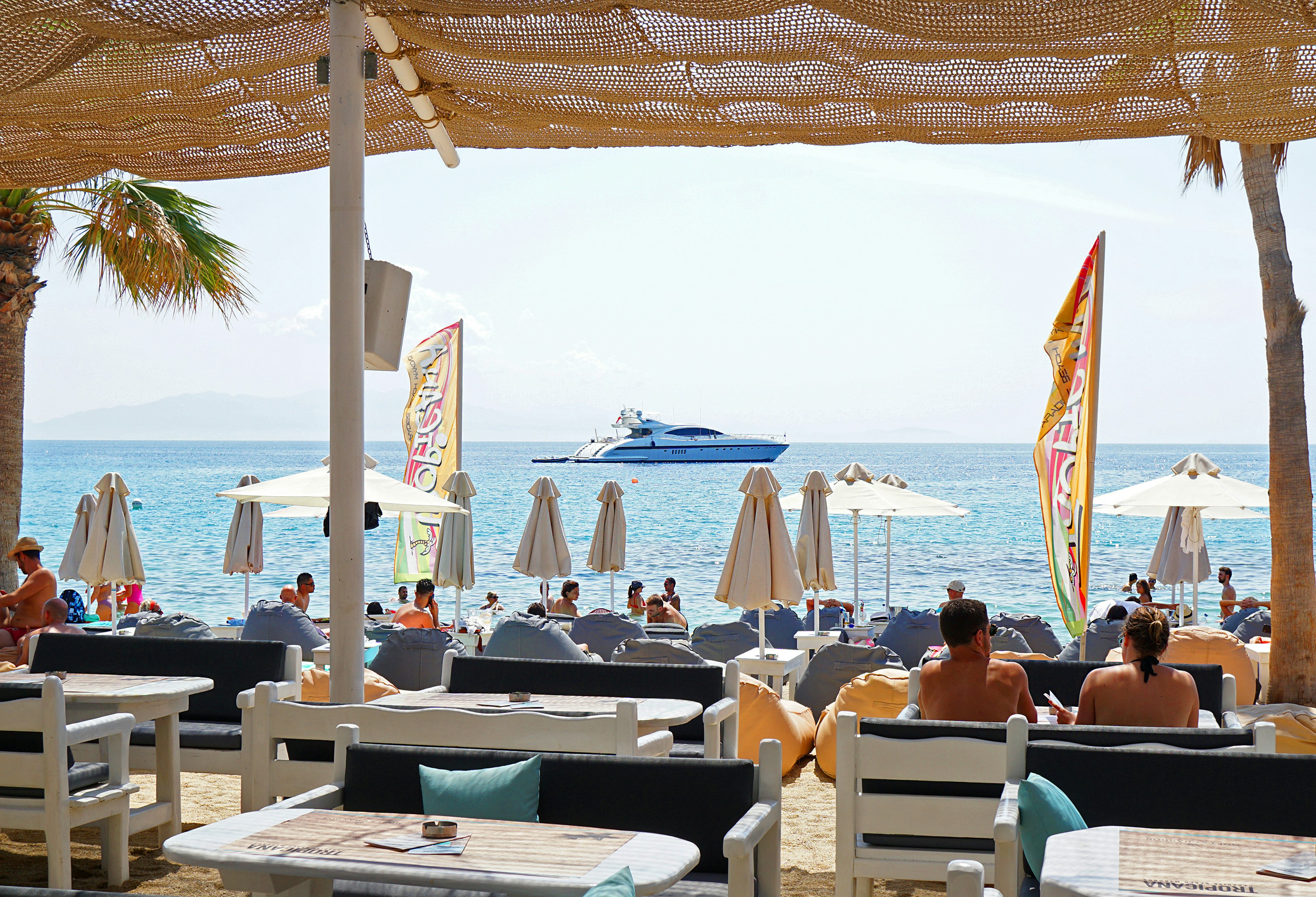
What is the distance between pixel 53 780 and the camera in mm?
3496

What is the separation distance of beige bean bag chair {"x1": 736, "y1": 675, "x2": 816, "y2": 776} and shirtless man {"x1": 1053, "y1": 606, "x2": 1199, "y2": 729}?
2063 millimetres

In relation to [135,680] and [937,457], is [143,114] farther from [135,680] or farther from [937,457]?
[937,457]

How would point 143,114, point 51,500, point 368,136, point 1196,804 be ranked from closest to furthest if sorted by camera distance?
point 1196,804
point 143,114
point 368,136
point 51,500

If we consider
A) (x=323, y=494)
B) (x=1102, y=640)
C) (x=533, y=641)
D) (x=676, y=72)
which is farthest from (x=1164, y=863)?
(x=323, y=494)

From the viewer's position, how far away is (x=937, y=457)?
114375mm

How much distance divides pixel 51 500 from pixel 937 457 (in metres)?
82.2

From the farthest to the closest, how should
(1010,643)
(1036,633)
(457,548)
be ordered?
(457,548), (1036,633), (1010,643)

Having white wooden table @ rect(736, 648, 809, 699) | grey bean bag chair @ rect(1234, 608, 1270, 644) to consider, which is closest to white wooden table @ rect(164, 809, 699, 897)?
white wooden table @ rect(736, 648, 809, 699)

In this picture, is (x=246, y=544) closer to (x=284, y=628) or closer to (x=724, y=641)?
(x=284, y=628)

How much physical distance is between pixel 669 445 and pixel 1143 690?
3267 inches

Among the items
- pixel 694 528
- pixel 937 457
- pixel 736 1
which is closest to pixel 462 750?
pixel 736 1

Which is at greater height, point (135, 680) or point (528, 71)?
point (528, 71)

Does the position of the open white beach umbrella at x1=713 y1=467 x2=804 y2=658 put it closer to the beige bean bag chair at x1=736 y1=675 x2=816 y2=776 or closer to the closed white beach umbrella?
the beige bean bag chair at x1=736 y1=675 x2=816 y2=776

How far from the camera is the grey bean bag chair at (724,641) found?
24.8ft
